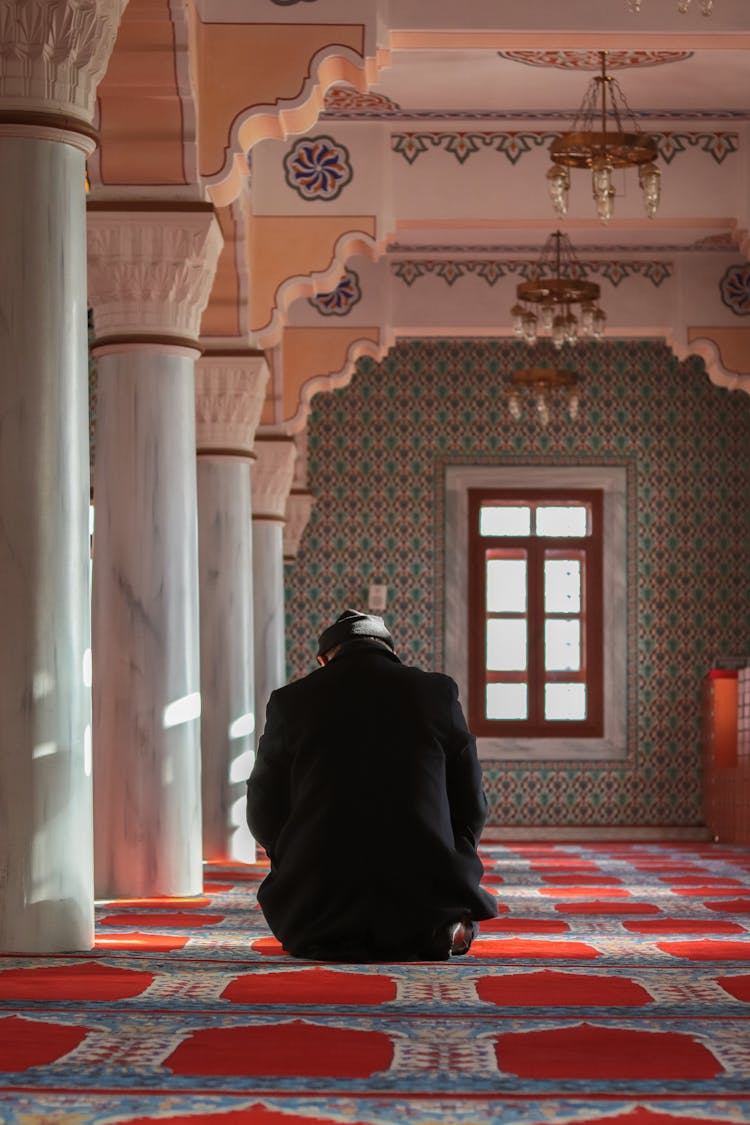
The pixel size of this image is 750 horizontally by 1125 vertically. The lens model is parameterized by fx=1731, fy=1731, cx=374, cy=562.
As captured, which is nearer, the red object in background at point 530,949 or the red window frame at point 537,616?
the red object in background at point 530,949

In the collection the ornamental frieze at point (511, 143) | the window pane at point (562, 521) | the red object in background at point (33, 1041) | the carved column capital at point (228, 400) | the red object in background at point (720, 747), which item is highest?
the ornamental frieze at point (511, 143)

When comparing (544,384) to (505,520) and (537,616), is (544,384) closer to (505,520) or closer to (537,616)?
(505,520)

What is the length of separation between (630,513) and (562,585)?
91 cm

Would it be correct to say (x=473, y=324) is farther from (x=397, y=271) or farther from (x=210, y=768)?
(x=210, y=768)

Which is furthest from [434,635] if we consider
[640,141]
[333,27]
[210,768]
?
[333,27]

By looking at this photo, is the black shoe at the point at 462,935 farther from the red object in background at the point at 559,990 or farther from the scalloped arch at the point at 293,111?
the scalloped arch at the point at 293,111

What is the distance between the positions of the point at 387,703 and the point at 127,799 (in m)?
2.88

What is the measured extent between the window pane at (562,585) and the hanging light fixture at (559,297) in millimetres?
3444

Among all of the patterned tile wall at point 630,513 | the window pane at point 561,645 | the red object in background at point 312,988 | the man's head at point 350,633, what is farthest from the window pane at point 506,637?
the red object in background at point 312,988

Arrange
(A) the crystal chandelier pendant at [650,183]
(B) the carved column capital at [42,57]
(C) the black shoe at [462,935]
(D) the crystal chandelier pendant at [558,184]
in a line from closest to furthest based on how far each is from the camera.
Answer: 1. (C) the black shoe at [462,935]
2. (B) the carved column capital at [42,57]
3. (A) the crystal chandelier pendant at [650,183]
4. (D) the crystal chandelier pendant at [558,184]

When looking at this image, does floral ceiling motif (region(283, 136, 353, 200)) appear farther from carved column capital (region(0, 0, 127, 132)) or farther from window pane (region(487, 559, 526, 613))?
window pane (region(487, 559, 526, 613))

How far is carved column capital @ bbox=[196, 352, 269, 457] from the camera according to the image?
10.4 m

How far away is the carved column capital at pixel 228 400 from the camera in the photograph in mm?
10398

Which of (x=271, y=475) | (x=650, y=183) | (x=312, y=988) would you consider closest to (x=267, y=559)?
(x=271, y=475)
